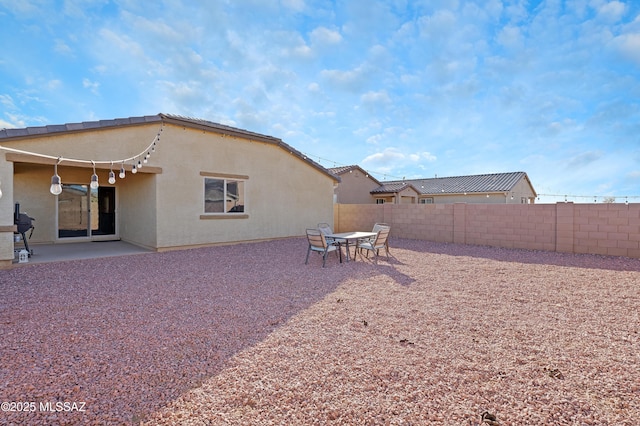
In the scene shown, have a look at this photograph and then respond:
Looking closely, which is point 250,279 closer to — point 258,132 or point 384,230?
point 384,230

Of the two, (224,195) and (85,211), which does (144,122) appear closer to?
(224,195)

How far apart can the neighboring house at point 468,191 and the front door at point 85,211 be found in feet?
62.6

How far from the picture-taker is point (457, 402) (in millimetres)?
2432

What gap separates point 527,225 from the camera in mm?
10594

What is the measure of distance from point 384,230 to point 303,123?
27.3 ft

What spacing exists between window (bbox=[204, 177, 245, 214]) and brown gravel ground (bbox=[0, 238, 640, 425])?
452 cm

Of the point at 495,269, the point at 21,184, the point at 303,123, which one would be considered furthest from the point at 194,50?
the point at 495,269

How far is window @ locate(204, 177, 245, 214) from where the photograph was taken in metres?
10.7

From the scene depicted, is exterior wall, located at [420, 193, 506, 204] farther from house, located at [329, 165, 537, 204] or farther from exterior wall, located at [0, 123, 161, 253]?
exterior wall, located at [0, 123, 161, 253]

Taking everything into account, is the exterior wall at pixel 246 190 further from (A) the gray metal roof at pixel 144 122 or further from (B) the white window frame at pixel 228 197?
(A) the gray metal roof at pixel 144 122

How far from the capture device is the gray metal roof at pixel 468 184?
82.1 ft

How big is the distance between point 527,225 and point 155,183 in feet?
40.3

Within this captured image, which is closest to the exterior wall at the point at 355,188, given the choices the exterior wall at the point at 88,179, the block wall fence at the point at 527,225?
the block wall fence at the point at 527,225

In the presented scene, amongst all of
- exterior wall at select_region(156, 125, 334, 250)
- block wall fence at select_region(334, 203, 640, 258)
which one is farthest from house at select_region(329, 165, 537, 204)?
block wall fence at select_region(334, 203, 640, 258)
